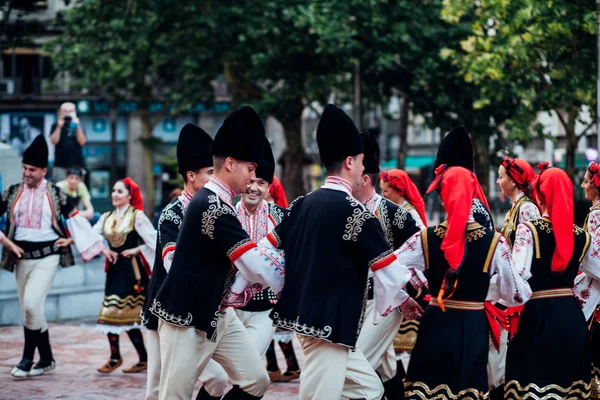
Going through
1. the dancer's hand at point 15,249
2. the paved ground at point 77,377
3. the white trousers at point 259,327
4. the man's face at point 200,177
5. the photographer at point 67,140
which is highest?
the photographer at point 67,140

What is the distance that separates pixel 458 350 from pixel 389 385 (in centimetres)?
168

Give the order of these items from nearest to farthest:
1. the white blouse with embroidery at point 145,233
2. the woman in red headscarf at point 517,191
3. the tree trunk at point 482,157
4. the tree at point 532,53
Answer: the woman in red headscarf at point 517,191, the white blouse with embroidery at point 145,233, the tree at point 532,53, the tree trunk at point 482,157

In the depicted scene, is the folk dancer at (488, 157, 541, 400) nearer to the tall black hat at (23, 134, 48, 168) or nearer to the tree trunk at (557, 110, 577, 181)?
the tall black hat at (23, 134, 48, 168)

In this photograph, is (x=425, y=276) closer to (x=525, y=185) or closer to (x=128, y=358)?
(x=525, y=185)

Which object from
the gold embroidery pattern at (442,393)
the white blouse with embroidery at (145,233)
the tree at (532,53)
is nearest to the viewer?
the gold embroidery pattern at (442,393)

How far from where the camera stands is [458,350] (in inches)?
229

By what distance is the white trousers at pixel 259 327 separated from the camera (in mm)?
7492

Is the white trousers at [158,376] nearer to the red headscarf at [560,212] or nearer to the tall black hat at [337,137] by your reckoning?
the tall black hat at [337,137]

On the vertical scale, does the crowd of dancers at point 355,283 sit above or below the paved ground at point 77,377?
above

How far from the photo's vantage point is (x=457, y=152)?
6.29m

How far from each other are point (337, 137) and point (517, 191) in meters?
2.85

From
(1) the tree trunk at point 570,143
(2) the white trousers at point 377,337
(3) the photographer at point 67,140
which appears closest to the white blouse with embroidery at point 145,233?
(2) the white trousers at point 377,337

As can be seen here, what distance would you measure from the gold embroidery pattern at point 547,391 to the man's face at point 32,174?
5.22 metres

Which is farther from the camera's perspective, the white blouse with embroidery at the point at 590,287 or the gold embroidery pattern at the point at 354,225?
the white blouse with embroidery at the point at 590,287
